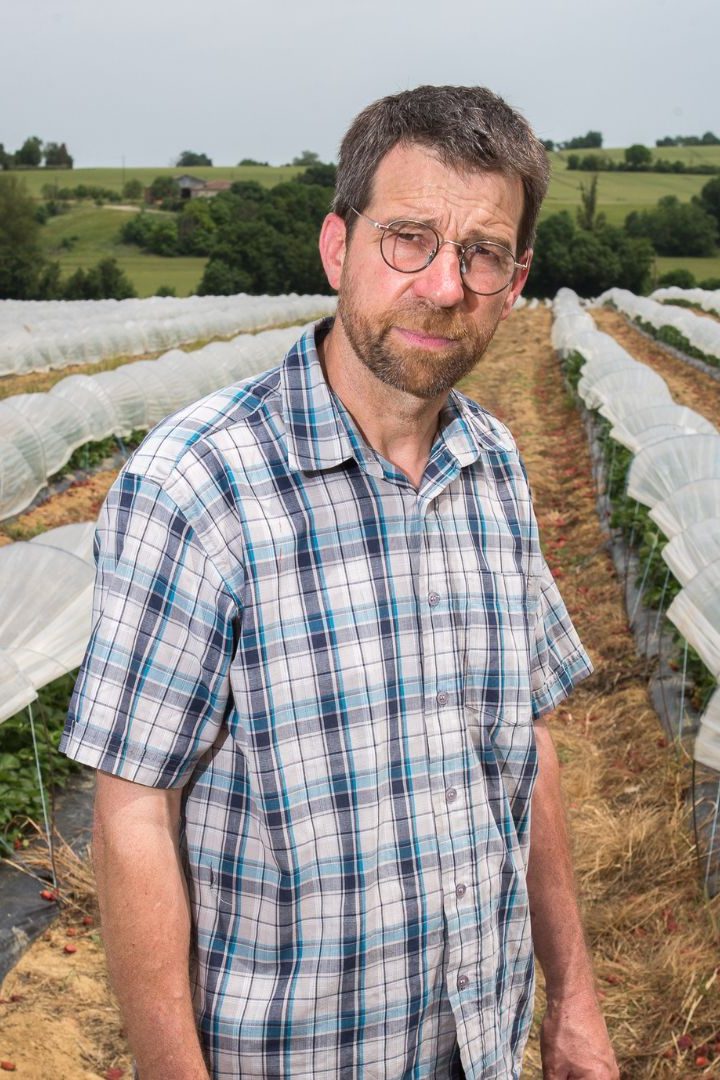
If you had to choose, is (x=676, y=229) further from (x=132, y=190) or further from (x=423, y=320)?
(x=423, y=320)

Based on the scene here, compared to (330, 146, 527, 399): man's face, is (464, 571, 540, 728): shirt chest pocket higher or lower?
lower

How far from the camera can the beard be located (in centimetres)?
176

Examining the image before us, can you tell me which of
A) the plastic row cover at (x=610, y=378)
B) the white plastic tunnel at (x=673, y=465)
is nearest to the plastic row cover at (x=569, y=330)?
the plastic row cover at (x=610, y=378)

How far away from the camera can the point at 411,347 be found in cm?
176

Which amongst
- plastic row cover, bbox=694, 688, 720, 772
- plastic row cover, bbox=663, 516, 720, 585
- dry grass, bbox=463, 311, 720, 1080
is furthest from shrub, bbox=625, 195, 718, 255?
plastic row cover, bbox=694, 688, 720, 772

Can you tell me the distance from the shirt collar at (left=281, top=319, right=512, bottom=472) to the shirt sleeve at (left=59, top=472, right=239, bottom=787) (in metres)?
0.26

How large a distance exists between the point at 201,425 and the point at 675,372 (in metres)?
24.8

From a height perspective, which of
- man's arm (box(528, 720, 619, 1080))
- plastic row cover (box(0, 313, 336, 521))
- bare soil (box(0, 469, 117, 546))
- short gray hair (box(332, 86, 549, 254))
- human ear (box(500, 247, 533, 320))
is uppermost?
short gray hair (box(332, 86, 549, 254))

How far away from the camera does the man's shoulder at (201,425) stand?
1.59 meters

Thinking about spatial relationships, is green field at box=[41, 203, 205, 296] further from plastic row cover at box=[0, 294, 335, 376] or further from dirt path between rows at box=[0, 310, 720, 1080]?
dirt path between rows at box=[0, 310, 720, 1080]

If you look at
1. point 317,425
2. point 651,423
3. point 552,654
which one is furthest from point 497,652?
point 651,423

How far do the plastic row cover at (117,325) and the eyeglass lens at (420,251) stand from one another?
24.7 m

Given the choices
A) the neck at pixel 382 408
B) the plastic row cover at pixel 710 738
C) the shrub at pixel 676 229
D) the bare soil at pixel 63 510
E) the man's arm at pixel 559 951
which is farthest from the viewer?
the shrub at pixel 676 229

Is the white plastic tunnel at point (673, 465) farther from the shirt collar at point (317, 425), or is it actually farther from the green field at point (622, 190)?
the green field at point (622, 190)
